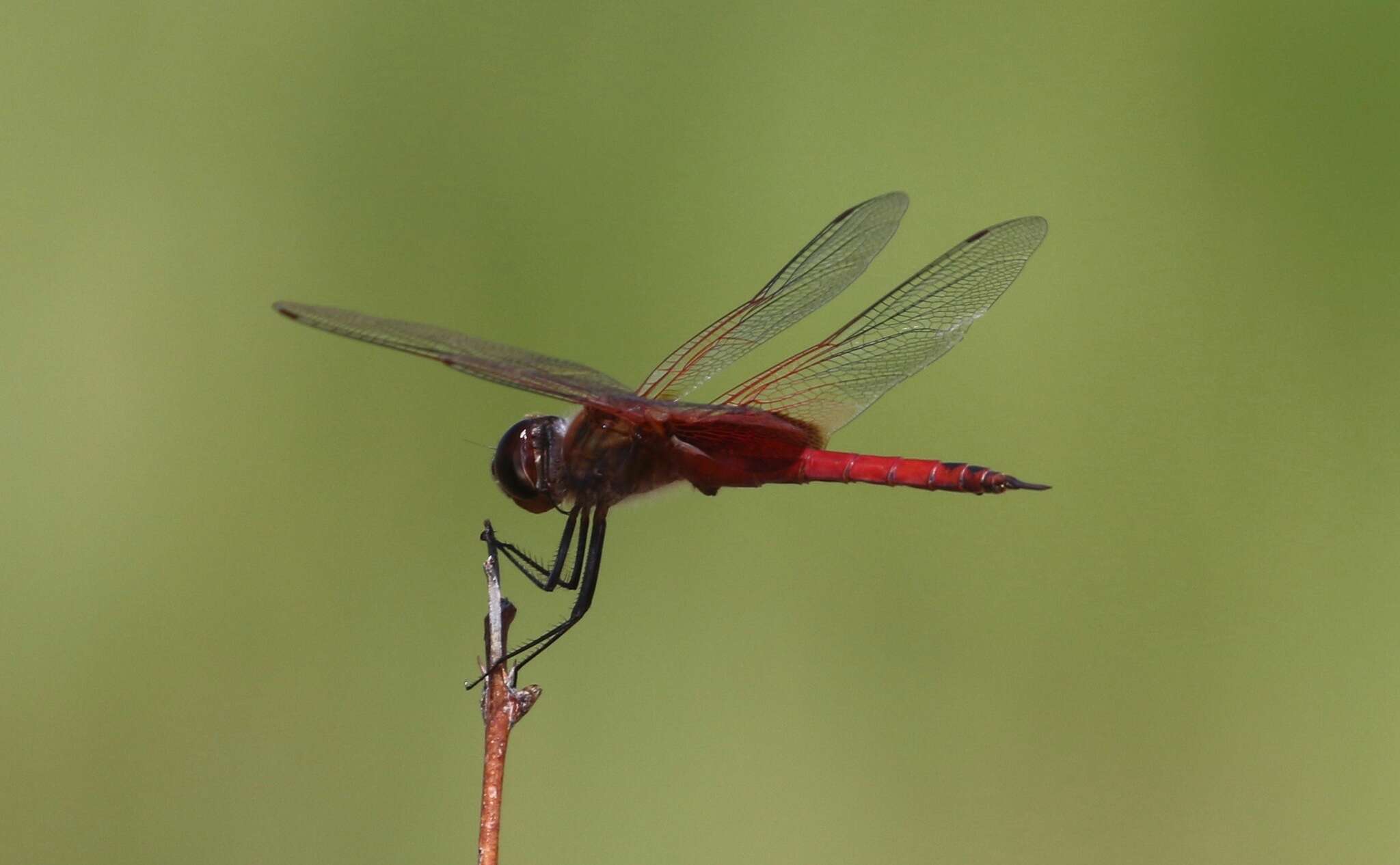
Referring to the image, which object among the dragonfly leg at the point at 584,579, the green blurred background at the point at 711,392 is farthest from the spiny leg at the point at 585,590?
the green blurred background at the point at 711,392

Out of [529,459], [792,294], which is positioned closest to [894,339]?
[792,294]

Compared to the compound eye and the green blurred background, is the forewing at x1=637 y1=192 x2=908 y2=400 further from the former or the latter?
the green blurred background

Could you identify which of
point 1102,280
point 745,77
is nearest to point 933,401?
point 1102,280

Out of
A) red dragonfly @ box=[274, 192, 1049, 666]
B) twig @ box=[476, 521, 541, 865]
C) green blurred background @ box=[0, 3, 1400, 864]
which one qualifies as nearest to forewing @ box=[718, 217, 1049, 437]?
red dragonfly @ box=[274, 192, 1049, 666]

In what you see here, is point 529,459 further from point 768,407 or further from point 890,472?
point 890,472

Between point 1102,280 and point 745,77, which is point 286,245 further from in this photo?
point 1102,280

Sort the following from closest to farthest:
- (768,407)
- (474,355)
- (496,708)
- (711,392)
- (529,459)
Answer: (496,708) → (474,355) → (529,459) → (768,407) → (711,392)
